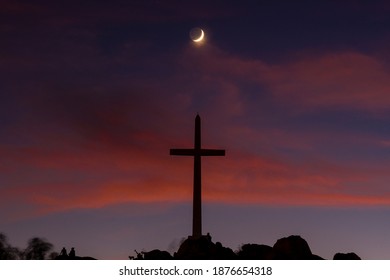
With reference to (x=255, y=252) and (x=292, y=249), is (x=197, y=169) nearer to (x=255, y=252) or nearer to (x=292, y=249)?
(x=255, y=252)

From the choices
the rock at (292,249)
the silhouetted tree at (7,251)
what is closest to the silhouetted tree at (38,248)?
the silhouetted tree at (7,251)

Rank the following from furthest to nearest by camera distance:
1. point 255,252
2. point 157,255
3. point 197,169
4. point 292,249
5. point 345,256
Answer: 1. point 197,169
2. point 255,252
3. point 157,255
4. point 345,256
5. point 292,249

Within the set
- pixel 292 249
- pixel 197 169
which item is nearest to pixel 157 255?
pixel 292 249

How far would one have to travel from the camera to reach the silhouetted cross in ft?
161

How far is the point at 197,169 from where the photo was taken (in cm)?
5131

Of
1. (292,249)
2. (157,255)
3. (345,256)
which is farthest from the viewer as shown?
(157,255)

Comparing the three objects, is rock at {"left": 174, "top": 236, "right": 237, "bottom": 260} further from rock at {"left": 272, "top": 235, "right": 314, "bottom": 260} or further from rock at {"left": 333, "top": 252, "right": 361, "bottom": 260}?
rock at {"left": 333, "top": 252, "right": 361, "bottom": 260}

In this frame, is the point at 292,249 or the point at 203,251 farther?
the point at 203,251
